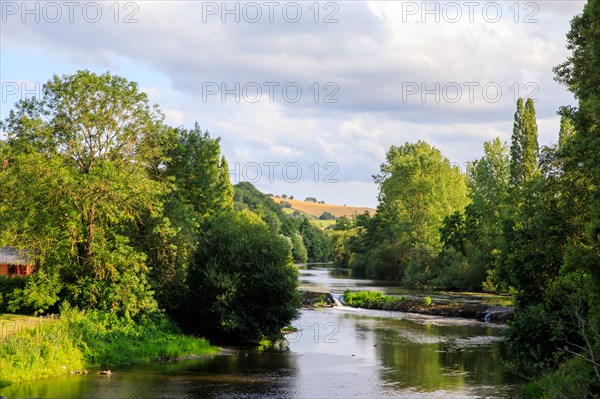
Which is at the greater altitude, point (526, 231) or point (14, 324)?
point (526, 231)

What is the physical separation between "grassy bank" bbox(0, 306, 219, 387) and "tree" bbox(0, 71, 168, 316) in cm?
137

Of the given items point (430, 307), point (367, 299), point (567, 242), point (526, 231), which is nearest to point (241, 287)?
point (526, 231)

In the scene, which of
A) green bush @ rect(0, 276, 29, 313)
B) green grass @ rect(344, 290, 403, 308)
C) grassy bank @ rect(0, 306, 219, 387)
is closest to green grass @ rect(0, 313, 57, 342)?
grassy bank @ rect(0, 306, 219, 387)

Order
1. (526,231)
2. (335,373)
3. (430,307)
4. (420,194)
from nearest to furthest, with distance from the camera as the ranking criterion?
(526,231)
(335,373)
(430,307)
(420,194)

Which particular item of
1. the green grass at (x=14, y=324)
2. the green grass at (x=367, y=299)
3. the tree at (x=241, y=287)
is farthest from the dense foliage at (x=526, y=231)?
the green grass at (x=14, y=324)

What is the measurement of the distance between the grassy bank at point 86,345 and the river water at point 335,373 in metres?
1.10

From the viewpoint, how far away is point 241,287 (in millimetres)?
40500

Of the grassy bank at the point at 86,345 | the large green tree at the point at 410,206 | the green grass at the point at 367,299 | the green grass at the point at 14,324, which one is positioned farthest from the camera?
the large green tree at the point at 410,206

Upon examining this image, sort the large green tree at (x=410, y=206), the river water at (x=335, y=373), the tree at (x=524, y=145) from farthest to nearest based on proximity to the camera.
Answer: the large green tree at (x=410, y=206), the tree at (x=524, y=145), the river water at (x=335, y=373)

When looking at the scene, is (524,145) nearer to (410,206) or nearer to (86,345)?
(410,206)

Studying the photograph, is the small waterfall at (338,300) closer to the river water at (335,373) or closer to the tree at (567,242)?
the river water at (335,373)

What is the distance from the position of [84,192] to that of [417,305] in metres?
35.7

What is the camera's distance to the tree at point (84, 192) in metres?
36.4

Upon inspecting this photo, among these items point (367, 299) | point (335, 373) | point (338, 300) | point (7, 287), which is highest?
point (7, 287)
